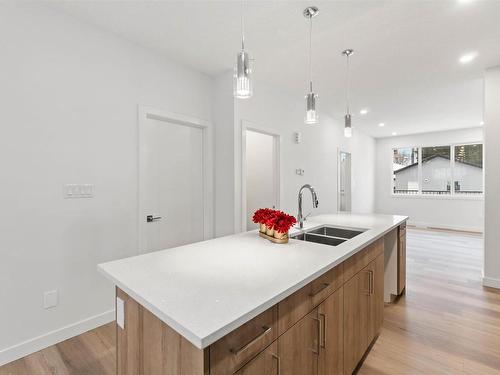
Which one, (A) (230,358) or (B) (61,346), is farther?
(B) (61,346)

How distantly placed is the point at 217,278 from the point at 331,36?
2492 mm

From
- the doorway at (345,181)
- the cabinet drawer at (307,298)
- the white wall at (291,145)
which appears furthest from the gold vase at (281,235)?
the doorway at (345,181)

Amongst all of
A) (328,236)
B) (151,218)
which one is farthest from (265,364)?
(151,218)

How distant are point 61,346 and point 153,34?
2.81 meters

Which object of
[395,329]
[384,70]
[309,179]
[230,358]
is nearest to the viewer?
[230,358]

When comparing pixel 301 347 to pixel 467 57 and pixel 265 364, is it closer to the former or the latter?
pixel 265 364

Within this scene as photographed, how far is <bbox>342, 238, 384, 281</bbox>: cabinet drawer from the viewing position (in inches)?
62.1

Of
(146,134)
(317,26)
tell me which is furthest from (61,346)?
(317,26)

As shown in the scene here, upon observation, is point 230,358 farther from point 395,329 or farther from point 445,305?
point 445,305

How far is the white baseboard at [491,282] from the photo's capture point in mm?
3213

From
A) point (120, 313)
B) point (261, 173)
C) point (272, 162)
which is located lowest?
point (120, 313)

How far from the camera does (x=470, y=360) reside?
1.91 metres

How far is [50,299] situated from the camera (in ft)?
6.88

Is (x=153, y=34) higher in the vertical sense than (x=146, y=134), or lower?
higher
